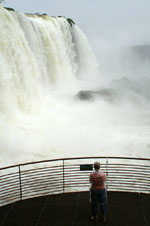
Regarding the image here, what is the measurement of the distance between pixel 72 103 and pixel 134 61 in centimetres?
3809

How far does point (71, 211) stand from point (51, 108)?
46.3 ft

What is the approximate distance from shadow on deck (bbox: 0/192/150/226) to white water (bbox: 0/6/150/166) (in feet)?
16.9

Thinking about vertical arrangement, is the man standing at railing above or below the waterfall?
below

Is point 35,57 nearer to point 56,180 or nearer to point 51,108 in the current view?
point 51,108

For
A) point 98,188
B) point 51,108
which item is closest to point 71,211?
point 98,188

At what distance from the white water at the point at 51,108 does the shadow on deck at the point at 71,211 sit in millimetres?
5151

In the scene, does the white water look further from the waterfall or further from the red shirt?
the red shirt

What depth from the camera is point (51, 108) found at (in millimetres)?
19328

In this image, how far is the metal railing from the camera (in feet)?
20.0

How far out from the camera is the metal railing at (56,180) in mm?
6086

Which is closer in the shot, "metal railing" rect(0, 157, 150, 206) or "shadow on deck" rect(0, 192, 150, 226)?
"shadow on deck" rect(0, 192, 150, 226)

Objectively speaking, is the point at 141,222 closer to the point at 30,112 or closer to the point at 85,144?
the point at 85,144

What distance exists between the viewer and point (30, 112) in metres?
16.6

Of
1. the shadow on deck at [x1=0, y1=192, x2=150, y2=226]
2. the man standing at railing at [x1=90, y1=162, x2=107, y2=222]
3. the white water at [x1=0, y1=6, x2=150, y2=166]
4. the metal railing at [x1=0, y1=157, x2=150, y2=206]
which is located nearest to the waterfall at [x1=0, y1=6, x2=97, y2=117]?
the white water at [x1=0, y1=6, x2=150, y2=166]
